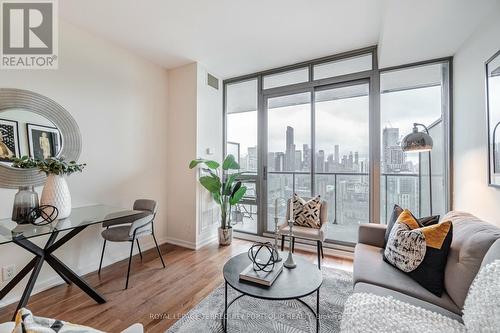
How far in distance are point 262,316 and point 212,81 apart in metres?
3.40

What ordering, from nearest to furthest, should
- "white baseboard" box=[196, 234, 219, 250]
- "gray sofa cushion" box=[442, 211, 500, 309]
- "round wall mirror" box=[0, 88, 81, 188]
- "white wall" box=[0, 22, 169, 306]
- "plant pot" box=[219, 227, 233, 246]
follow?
"gray sofa cushion" box=[442, 211, 500, 309]
"round wall mirror" box=[0, 88, 81, 188]
"white wall" box=[0, 22, 169, 306]
"white baseboard" box=[196, 234, 219, 250]
"plant pot" box=[219, 227, 233, 246]

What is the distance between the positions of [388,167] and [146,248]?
3.59 m

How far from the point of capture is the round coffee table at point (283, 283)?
4.74 ft

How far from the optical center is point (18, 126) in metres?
2.13

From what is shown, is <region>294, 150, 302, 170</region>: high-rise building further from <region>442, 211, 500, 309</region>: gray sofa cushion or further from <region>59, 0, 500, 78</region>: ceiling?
<region>442, 211, 500, 309</region>: gray sofa cushion

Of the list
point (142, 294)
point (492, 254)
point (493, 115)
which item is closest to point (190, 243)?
point (142, 294)

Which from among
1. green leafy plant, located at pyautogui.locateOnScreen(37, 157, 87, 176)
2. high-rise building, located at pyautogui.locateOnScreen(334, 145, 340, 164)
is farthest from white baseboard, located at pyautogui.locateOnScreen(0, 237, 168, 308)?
high-rise building, located at pyautogui.locateOnScreen(334, 145, 340, 164)

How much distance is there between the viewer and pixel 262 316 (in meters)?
1.89

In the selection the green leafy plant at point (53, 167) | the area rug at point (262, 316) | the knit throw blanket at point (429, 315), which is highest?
the green leafy plant at point (53, 167)

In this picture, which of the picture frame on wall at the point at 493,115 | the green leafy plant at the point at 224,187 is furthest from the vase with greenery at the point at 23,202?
the picture frame on wall at the point at 493,115

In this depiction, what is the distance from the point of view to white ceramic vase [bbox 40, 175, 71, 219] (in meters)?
1.96

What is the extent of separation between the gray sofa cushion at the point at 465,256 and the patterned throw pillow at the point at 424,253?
0.14 feet

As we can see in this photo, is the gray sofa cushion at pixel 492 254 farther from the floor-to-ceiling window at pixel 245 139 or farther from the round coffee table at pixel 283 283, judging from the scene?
the floor-to-ceiling window at pixel 245 139

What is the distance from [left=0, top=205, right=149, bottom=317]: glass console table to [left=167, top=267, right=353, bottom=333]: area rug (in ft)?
3.07
